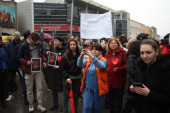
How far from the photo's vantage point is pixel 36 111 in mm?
4535

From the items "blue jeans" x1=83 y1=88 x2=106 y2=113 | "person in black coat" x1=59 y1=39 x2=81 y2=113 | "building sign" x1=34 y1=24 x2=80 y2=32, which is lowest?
"blue jeans" x1=83 y1=88 x2=106 y2=113

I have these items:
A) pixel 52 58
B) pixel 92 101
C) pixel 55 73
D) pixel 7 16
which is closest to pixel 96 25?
pixel 52 58

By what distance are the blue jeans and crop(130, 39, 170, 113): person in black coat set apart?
1324 mm

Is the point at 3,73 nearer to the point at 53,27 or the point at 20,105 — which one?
the point at 20,105

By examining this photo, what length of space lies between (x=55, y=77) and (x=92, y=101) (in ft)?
5.43

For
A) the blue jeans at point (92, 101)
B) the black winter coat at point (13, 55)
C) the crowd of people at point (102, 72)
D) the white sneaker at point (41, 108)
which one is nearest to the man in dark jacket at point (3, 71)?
the crowd of people at point (102, 72)

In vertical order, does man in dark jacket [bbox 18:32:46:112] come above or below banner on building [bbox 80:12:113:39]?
below

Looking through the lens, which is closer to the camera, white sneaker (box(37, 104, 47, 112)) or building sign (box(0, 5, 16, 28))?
white sneaker (box(37, 104, 47, 112))

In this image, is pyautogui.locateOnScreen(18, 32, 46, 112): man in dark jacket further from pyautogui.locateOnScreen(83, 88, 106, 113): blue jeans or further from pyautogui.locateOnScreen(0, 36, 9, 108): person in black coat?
pyautogui.locateOnScreen(83, 88, 106, 113): blue jeans

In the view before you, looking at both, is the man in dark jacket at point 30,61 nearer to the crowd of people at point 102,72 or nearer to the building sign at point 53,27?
the crowd of people at point 102,72

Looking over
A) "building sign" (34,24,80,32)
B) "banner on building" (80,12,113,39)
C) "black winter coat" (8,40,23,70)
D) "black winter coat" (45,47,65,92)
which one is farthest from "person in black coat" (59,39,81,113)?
"building sign" (34,24,80,32)

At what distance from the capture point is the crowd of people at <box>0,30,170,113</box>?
1.85m

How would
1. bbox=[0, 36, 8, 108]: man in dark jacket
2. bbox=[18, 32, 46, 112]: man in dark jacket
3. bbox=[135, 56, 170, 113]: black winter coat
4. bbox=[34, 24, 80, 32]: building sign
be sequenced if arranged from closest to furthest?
bbox=[135, 56, 170, 113]: black winter coat
bbox=[18, 32, 46, 112]: man in dark jacket
bbox=[0, 36, 8, 108]: man in dark jacket
bbox=[34, 24, 80, 32]: building sign

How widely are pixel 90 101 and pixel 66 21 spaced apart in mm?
37255
